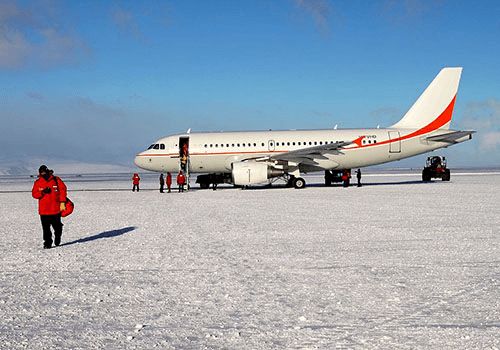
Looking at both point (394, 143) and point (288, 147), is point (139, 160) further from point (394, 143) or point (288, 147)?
point (394, 143)

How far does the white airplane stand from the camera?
36406 millimetres

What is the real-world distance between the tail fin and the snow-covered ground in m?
24.3

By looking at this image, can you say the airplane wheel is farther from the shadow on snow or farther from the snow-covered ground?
the shadow on snow

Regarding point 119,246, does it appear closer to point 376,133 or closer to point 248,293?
point 248,293

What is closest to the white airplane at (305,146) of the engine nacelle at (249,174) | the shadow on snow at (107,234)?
the engine nacelle at (249,174)

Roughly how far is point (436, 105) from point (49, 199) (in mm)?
31894

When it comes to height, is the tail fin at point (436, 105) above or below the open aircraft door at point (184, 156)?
above

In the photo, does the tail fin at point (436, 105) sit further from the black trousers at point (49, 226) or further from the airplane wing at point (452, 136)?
the black trousers at point (49, 226)

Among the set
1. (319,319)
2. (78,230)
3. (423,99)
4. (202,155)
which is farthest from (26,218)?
(423,99)

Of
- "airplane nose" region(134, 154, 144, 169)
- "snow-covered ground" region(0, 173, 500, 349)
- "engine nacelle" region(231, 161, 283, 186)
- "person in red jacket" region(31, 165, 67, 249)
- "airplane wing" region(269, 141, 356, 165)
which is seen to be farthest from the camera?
"airplane nose" region(134, 154, 144, 169)

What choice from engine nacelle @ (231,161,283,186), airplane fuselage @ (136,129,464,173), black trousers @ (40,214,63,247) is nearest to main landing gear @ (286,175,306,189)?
airplane fuselage @ (136,129,464,173)

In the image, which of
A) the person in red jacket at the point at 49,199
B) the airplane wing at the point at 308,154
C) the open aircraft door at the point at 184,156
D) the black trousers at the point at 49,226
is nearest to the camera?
the black trousers at the point at 49,226

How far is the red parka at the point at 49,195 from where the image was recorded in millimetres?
11766

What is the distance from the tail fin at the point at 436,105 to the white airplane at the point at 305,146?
0.22 feet
